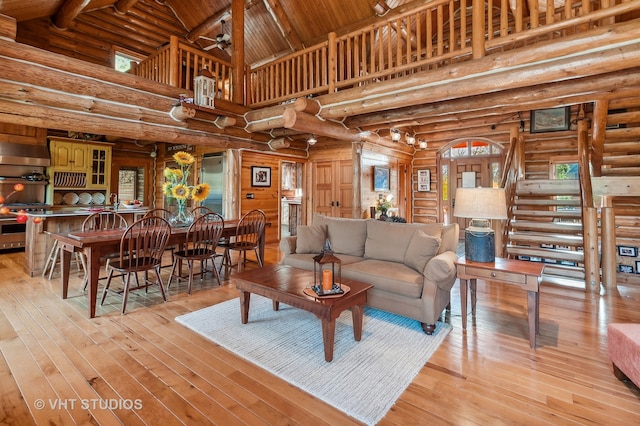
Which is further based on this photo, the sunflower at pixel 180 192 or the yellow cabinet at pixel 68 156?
the yellow cabinet at pixel 68 156

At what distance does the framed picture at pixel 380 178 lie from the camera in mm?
7582

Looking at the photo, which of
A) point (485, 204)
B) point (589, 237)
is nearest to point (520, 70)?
point (485, 204)

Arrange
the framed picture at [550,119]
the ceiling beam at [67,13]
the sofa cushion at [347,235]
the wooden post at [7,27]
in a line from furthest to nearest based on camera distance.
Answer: the framed picture at [550,119]
the ceiling beam at [67,13]
the sofa cushion at [347,235]
the wooden post at [7,27]

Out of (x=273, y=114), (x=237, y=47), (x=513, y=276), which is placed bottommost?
(x=513, y=276)

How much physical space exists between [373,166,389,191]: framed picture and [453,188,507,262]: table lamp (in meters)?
4.63

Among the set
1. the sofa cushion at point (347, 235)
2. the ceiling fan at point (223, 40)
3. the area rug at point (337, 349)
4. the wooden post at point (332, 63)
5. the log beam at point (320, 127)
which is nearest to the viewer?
the area rug at point (337, 349)

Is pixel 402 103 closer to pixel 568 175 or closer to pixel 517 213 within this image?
pixel 517 213

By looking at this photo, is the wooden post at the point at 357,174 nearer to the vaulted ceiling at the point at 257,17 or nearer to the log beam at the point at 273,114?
the log beam at the point at 273,114

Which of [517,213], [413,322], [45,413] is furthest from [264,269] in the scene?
[517,213]

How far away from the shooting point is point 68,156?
690cm

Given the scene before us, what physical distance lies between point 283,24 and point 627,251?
786cm

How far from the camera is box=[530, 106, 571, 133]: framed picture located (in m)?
6.47

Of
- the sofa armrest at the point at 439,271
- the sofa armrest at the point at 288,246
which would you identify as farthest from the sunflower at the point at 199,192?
the sofa armrest at the point at 439,271

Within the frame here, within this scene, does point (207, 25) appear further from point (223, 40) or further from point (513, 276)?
point (513, 276)
